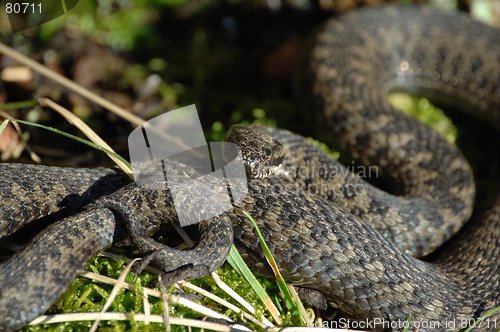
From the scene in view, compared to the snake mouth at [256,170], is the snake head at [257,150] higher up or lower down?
higher up

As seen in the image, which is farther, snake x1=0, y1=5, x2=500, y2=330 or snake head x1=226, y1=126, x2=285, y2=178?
snake head x1=226, y1=126, x2=285, y2=178

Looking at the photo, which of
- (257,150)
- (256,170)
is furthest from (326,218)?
(257,150)

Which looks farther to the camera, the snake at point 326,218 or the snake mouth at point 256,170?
the snake mouth at point 256,170

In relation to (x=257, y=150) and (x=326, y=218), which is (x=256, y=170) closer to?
(x=257, y=150)

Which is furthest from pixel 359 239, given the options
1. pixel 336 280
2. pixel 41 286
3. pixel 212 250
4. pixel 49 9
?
pixel 49 9

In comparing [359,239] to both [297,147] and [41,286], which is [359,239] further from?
[41,286]

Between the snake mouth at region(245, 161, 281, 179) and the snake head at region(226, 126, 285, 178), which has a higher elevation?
the snake head at region(226, 126, 285, 178)
